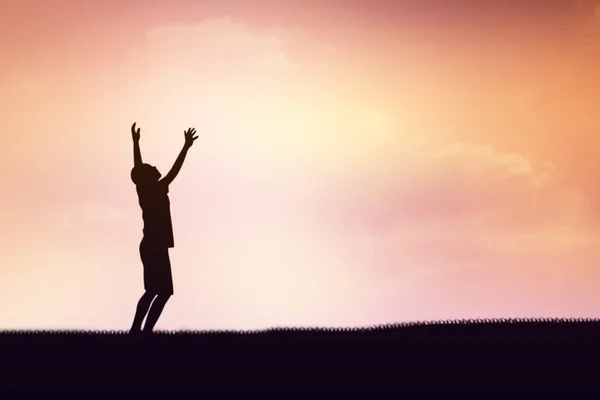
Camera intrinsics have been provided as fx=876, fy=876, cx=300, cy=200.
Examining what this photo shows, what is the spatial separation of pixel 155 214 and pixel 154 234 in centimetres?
24

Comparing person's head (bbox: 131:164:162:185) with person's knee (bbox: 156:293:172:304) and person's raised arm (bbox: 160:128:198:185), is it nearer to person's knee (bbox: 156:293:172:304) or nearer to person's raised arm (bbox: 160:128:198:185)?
person's raised arm (bbox: 160:128:198:185)

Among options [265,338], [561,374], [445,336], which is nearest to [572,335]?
[445,336]

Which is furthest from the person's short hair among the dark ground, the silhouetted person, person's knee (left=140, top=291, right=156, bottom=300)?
the dark ground

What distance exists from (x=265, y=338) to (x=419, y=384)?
251 centimetres

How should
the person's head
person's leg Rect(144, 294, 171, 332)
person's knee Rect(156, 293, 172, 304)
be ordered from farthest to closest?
the person's head → person's knee Rect(156, 293, 172, 304) → person's leg Rect(144, 294, 171, 332)

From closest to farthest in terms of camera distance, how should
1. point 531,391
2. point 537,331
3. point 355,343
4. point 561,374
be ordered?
point 531,391 < point 561,374 < point 355,343 < point 537,331

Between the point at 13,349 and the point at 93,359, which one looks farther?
the point at 13,349

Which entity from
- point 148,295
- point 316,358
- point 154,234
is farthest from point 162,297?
point 316,358

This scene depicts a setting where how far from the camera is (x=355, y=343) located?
9062 millimetres

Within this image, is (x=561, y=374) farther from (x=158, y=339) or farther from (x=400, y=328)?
(x=158, y=339)

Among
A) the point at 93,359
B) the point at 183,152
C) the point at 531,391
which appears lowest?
the point at 531,391

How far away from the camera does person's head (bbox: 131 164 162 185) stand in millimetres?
10594

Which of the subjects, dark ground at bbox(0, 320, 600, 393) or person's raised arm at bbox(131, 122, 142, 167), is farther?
person's raised arm at bbox(131, 122, 142, 167)

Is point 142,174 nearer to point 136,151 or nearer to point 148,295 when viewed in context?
point 136,151
